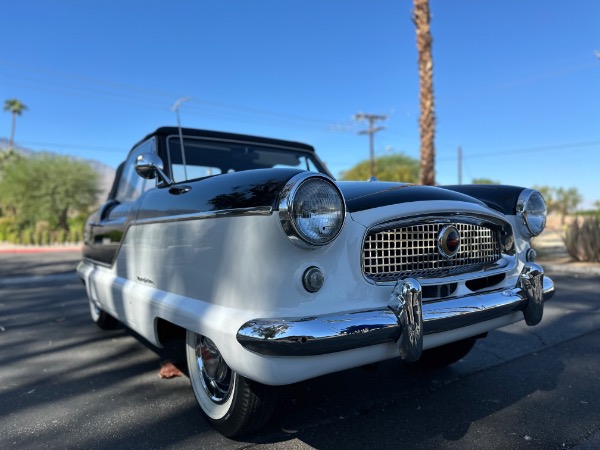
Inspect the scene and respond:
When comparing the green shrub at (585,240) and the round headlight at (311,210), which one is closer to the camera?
the round headlight at (311,210)

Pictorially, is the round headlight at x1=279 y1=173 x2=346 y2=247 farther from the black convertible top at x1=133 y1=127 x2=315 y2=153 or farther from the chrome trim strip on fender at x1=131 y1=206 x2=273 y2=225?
the black convertible top at x1=133 y1=127 x2=315 y2=153

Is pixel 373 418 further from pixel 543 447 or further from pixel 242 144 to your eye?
pixel 242 144

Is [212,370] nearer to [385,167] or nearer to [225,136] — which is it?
[225,136]

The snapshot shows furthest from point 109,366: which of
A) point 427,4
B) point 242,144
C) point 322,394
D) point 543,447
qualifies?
point 427,4

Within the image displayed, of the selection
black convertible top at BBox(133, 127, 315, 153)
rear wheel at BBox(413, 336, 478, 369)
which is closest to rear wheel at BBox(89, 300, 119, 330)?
black convertible top at BBox(133, 127, 315, 153)

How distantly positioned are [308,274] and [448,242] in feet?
2.79

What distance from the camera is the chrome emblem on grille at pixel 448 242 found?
7.34 ft

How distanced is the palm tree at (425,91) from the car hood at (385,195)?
28.2 feet

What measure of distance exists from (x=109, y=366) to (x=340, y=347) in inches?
93.2

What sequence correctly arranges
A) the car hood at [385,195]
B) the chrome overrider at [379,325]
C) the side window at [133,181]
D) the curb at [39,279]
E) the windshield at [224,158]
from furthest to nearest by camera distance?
the curb at [39,279] < the side window at [133,181] < the windshield at [224,158] < the car hood at [385,195] < the chrome overrider at [379,325]

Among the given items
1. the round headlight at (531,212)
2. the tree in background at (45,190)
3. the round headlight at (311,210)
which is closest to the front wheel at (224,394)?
the round headlight at (311,210)

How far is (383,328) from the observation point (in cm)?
179

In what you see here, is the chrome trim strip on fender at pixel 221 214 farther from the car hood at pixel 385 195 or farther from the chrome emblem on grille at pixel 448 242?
the chrome emblem on grille at pixel 448 242

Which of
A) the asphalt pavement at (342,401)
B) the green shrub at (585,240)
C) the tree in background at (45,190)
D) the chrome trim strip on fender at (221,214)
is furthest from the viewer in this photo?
the tree in background at (45,190)
